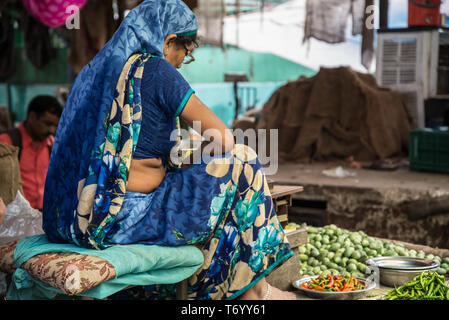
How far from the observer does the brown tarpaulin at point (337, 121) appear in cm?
747

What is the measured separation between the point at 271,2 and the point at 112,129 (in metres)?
10.3

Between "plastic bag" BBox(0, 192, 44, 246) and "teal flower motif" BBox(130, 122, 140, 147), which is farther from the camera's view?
"plastic bag" BBox(0, 192, 44, 246)

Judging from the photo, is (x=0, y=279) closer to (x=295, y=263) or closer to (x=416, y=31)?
(x=295, y=263)

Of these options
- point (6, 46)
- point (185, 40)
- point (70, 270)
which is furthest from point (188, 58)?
point (6, 46)

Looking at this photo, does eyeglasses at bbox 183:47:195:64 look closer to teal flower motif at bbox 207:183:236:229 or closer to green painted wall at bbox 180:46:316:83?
teal flower motif at bbox 207:183:236:229

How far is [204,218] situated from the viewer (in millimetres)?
2391

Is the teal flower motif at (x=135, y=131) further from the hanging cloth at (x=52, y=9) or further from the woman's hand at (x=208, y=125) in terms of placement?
the hanging cloth at (x=52, y=9)

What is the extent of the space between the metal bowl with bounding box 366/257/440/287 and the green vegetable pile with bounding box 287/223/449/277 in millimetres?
139

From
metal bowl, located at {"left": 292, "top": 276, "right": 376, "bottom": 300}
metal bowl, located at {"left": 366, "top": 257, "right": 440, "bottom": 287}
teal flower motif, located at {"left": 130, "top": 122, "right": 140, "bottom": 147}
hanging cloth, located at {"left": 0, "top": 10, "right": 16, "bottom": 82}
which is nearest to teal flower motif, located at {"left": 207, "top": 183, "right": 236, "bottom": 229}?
teal flower motif, located at {"left": 130, "top": 122, "right": 140, "bottom": 147}

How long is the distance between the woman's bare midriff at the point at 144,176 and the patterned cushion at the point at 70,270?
0.41m

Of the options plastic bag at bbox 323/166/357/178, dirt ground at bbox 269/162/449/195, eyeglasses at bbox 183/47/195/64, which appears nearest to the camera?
eyeglasses at bbox 183/47/195/64

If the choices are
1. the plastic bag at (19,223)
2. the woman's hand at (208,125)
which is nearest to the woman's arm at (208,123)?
the woman's hand at (208,125)

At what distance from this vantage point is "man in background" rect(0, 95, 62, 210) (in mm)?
4086

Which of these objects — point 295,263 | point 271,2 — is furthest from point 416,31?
point 295,263
